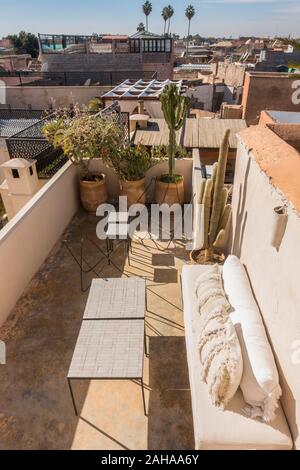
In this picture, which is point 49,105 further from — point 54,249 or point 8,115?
point 54,249

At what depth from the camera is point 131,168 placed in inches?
313

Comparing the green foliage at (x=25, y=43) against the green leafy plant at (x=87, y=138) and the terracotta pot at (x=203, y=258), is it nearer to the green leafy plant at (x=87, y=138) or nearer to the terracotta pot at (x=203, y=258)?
the green leafy plant at (x=87, y=138)

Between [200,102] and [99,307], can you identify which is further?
[200,102]

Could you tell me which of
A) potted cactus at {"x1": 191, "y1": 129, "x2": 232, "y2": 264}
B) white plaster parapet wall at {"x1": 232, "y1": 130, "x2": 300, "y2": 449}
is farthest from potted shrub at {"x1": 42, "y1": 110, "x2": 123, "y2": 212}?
white plaster parapet wall at {"x1": 232, "y1": 130, "x2": 300, "y2": 449}

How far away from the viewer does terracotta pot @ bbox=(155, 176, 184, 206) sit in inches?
314

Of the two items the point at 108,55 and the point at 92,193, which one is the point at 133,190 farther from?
the point at 108,55

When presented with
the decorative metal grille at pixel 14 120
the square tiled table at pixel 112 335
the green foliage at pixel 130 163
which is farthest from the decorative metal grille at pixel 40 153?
the square tiled table at pixel 112 335

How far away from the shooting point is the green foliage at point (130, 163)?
795cm

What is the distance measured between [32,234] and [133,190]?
310cm

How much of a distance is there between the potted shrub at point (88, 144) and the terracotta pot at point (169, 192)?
1.48 meters

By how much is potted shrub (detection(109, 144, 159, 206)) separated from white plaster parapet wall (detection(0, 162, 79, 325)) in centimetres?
130
